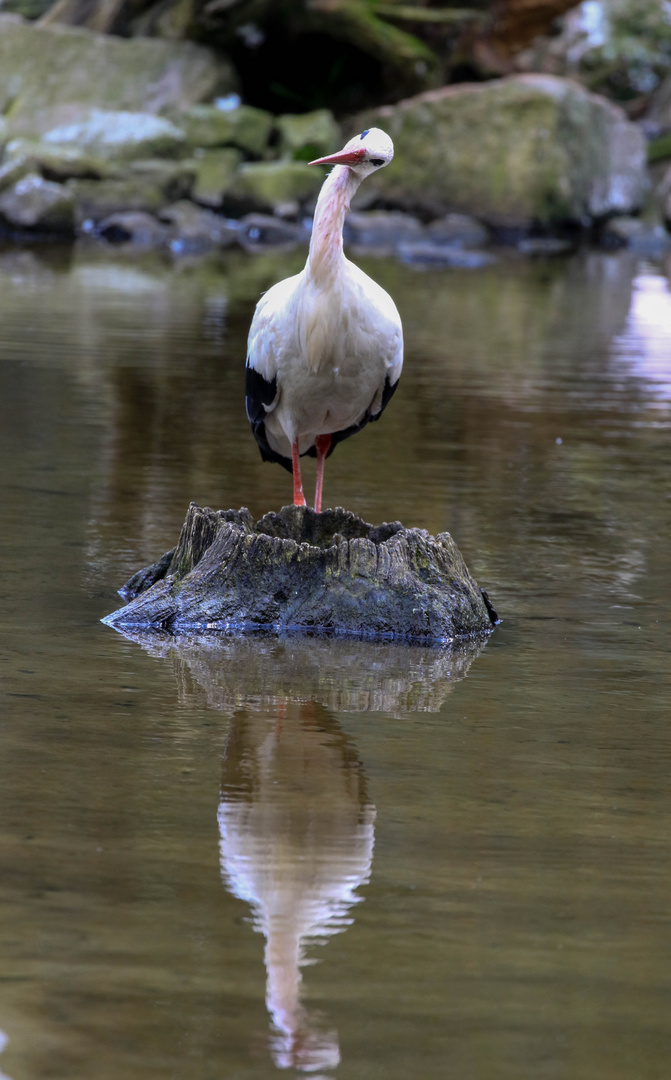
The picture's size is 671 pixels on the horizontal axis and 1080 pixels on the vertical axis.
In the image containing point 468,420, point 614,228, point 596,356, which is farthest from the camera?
point 614,228

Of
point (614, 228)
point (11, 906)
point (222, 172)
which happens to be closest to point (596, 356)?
point (11, 906)

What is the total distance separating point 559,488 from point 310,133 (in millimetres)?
21874

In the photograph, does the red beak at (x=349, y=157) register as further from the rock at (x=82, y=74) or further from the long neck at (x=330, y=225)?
the rock at (x=82, y=74)

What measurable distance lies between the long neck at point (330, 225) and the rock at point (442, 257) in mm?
18030

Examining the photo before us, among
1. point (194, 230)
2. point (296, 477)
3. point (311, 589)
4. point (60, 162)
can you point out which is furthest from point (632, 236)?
point (311, 589)

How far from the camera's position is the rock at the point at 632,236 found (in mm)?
31172

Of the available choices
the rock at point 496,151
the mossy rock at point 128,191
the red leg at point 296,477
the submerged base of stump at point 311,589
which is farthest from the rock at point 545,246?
the submerged base of stump at point 311,589

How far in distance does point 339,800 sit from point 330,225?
2.44 m

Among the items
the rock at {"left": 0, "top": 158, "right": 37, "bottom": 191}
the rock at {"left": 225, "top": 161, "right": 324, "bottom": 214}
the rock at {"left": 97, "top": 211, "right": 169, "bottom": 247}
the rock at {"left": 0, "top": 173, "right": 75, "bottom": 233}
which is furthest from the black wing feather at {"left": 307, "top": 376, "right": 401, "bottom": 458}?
the rock at {"left": 225, "top": 161, "right": 324, "bottom": 214}

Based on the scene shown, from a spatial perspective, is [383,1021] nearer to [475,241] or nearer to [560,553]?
[560,553]

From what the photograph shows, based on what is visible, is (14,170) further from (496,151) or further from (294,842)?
(294,842)

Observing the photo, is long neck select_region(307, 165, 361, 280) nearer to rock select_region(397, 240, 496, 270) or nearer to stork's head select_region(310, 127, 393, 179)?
stork's head select_region(310, 127, 393, 179)

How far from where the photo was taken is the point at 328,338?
545 centimetres

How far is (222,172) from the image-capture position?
89.1 ft
